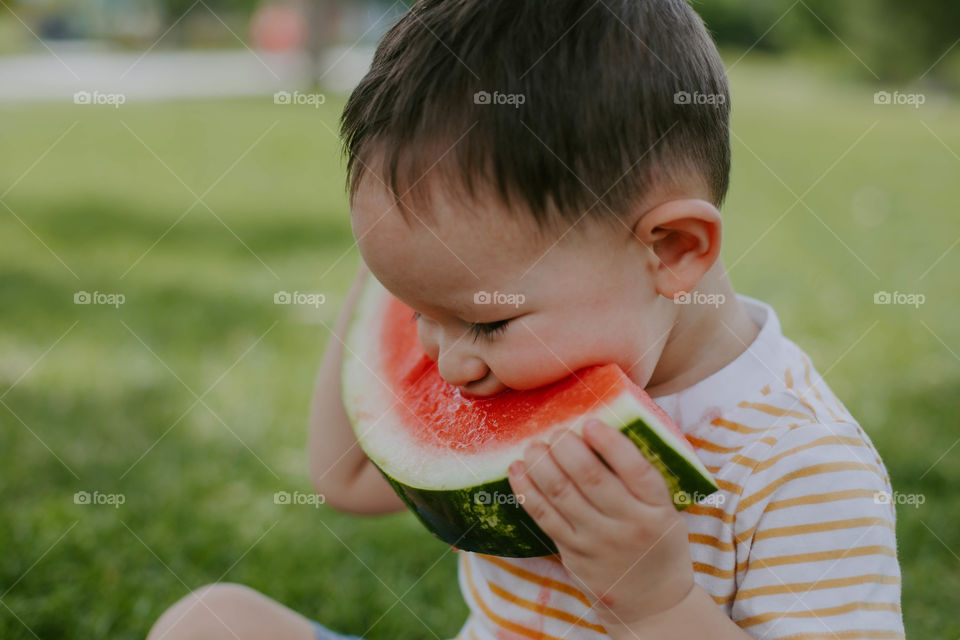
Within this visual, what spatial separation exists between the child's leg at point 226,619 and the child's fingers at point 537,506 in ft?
2.43

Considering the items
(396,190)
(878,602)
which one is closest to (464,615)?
(878,602)

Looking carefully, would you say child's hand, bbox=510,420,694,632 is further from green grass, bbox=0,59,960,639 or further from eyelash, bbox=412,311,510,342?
green grass, bbox=0,59,960,639

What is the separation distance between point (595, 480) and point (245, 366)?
3072 millimetres

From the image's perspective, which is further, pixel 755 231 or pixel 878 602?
pixel 755 231

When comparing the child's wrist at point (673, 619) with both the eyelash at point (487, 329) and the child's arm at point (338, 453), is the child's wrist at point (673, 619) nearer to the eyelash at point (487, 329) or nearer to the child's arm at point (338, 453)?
the eyelash at point (487, 329)

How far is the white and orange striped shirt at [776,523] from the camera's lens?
4.42ft

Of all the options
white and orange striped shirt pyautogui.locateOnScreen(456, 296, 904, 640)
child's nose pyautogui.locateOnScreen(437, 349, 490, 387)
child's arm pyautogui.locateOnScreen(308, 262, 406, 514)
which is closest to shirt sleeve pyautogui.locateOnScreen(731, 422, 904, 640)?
white and orange striped shirt pyautogui.locateOnScreen(456, 296, 904, 640)

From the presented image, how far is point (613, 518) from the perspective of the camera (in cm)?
131

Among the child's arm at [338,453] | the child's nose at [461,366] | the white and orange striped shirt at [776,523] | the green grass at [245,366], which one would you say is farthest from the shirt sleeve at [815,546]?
the green grass at [245,366]

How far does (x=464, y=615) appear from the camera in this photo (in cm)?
254

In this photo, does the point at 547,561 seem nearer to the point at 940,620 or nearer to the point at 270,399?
the point at 940,620

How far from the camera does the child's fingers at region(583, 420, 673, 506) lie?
1.30 meters

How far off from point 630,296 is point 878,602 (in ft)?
1.82

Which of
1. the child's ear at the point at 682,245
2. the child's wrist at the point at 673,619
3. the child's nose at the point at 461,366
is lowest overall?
the child's wrist at the point at 673,619
